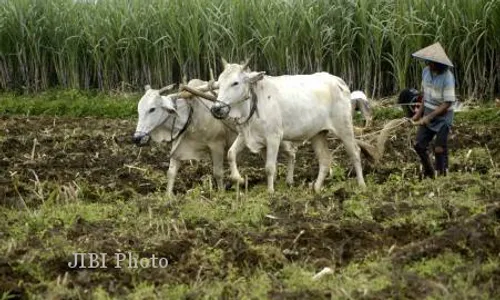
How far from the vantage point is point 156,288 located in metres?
5.60

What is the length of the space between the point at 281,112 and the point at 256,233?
2387 mm

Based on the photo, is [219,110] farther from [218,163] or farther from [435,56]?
[435,56]

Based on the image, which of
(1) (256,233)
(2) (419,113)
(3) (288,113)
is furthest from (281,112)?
(1) (256,233)

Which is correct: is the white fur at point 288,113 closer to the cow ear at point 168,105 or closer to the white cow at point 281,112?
Result: the white cow at point 281,112

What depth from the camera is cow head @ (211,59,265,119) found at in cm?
830

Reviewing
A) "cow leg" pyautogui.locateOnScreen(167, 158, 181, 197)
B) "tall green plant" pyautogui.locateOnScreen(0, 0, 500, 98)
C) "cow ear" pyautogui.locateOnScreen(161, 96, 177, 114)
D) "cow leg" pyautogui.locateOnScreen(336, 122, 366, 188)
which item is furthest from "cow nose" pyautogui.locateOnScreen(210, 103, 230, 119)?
"tall green plant" pyautogui.locateOnScreen(0, 0, 500, 98)

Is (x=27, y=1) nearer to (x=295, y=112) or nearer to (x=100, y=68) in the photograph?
(x=100, y=68)

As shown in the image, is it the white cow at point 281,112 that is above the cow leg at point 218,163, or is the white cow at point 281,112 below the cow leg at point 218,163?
above

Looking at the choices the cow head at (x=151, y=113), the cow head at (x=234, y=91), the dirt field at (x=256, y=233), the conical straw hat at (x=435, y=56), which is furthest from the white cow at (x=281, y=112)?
the conical straw hat at (x=435, y=56)

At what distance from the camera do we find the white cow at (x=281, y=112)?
333 inches

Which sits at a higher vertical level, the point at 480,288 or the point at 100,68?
the point at 480,288

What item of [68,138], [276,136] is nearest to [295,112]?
[276,136]

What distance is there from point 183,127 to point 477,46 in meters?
5.54

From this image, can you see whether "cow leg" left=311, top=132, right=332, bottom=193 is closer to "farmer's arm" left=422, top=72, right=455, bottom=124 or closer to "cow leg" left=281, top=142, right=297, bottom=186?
"cow leg" left=281, top=142, right=297, bottom=186
